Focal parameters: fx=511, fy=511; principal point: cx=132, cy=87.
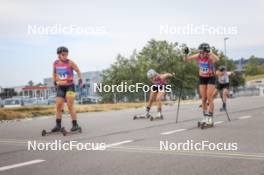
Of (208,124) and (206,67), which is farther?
(206,67)

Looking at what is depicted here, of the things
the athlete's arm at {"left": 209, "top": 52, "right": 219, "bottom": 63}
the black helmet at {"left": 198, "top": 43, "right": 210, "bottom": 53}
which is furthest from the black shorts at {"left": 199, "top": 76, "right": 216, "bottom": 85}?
the black helmet at {"left": 198, "top": 43, "right": 210, "bottom": 53}

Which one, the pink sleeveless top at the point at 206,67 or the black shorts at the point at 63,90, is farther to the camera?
the pink sleeveless top at the point at 206,67

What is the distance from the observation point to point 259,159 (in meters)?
6.89

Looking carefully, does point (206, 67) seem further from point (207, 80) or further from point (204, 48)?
point (204, 48)

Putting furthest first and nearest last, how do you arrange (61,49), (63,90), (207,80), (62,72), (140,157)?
(207,80)
(63,90)
(62,72)
(61,49)
(140,157)

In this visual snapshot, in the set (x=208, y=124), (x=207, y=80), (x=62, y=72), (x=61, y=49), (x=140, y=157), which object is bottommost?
(x=140, y=157)

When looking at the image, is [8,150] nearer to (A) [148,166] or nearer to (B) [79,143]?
(B) [79,143]

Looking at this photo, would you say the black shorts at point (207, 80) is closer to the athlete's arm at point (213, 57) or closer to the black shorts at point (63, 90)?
the athlete's arm at point (213, 57)

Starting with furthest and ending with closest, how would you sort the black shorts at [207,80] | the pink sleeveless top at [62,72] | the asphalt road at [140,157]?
the black shorts at [207,80], the pink sleeveless top at [62,72], the asphalt road at [140,157]

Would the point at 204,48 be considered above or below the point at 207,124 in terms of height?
above

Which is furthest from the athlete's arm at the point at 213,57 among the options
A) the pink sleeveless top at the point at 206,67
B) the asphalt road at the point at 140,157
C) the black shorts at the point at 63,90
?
the black shorts at the point at 63,90

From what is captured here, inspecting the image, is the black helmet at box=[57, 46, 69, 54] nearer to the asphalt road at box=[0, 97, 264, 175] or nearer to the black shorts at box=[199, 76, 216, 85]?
the asphalt road at box=[0, 97, 264, 175]

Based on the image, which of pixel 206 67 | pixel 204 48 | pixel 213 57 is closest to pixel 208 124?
pixel 206 67

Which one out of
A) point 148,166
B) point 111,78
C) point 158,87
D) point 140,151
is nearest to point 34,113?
point 158,87
